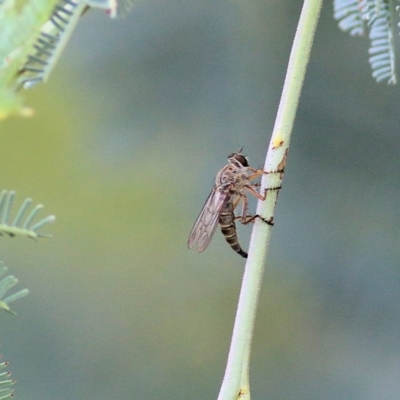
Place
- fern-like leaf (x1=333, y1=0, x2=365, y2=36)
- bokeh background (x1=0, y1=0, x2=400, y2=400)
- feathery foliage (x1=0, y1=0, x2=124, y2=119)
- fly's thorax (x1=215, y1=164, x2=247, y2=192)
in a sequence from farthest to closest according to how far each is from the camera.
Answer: bokeh background (x1=0, y1=0, x2=400, y2=400)
fly's thorax (x1=215, y1=164, x2=247, y2=192)
fern-like leaf (x1=333, y1=0, x2=365, y2=36)
feathery foliage (x1=0, y1=0, x2=124, y2=119)

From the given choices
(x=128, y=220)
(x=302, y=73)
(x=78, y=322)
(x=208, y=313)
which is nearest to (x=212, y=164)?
(x=128, y=220)

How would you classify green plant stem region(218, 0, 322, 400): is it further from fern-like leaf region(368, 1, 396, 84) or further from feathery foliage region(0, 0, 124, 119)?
feathery foliage region(0, 0, 124, 119)

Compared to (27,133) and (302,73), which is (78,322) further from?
(302,73)

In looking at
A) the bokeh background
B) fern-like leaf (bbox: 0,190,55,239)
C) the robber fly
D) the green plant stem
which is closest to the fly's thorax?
the robber fly

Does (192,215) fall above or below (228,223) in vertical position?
above

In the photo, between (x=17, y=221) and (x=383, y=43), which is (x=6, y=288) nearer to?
(x=17, y=221)

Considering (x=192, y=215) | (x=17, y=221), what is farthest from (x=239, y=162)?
(x=192, y=215)
